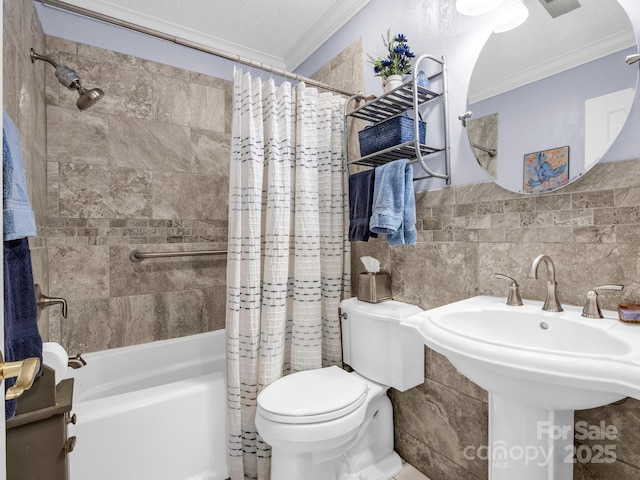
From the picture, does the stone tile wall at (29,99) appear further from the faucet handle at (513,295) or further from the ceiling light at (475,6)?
the faucet handle at (513,295)

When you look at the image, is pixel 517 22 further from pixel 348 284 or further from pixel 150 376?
pixel 150 376

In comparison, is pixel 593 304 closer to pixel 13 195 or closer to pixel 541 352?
pixel 541 352

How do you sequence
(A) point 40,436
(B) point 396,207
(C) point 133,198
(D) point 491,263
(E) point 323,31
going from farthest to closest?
(E) point 323,31
(C) point 133,198
(B) point 396,207
(D) point 491,263
(A) point 40,436

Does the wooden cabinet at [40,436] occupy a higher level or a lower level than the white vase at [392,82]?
lower

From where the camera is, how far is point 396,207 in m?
1.41

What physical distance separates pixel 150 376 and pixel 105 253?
80 centimetres

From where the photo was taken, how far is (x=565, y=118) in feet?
3.55

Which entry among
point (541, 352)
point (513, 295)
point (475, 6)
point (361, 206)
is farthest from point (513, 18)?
point (541, 352)

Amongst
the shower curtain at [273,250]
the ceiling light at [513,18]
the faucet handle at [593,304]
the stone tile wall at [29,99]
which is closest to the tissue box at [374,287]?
the shower curtain at [273,250]

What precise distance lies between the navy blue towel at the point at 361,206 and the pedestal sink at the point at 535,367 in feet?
1.83

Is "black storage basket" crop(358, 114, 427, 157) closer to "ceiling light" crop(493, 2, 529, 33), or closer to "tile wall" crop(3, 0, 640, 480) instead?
"tile wall" crop(3, 0, 640, 480)

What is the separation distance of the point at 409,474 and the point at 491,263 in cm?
110

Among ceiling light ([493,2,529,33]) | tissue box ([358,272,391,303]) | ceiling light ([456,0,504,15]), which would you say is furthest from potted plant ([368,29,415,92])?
tissue box ([358,272,391,303])

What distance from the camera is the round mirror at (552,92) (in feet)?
3.27
